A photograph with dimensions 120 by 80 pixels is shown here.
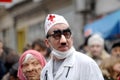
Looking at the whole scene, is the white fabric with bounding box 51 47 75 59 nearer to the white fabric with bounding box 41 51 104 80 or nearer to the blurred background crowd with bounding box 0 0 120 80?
the white fabric with bounding box 41 51 104 80

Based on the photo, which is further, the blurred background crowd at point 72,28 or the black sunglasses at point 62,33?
the blurred background crowd at point 72,28

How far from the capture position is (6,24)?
103 ft

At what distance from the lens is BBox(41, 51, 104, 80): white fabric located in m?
5.27

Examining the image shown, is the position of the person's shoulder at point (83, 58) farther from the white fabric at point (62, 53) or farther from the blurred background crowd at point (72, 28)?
the blurred background crowd at point (72, 28)

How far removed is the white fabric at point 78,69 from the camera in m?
5.27

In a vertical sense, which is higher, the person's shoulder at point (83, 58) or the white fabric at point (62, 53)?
the white fabric at point (62, 53)

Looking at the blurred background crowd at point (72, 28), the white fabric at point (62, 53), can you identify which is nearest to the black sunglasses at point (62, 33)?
the white fabric at point (62, 53)

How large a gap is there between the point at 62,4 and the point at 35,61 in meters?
16.9

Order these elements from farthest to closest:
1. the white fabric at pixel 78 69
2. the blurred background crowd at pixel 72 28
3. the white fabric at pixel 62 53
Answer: the blurred background crowd at pixel 72 28 < the white fabric at pixel 62 53 < the white fabric at pixel 78 69

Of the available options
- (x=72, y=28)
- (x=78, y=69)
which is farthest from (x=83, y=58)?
(x=72, y=28)

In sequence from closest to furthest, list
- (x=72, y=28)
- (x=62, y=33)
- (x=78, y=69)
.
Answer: (x=78, y=69) < (x=62, y=33) < (x=72, y=28)

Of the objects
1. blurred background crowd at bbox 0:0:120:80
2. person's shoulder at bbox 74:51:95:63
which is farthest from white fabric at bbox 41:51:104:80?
blurred background crowd at bbox 0:0:120:80

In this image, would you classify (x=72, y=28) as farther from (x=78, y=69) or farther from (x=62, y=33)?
(x=78, y=69)

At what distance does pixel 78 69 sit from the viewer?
17.4 ft
